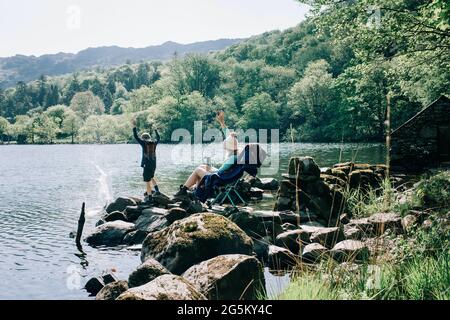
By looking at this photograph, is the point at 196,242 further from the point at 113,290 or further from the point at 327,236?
the point at 327,236

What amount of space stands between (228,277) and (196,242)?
197cm

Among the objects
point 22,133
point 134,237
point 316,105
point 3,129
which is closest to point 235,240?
point 134,237

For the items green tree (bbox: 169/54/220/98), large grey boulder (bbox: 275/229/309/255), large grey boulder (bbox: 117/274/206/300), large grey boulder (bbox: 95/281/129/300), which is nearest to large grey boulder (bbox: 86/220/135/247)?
large grey boulder (bbox: 275/229/309/255)

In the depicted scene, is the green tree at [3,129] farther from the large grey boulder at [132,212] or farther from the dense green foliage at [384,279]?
the dense green foliage at [384,279]

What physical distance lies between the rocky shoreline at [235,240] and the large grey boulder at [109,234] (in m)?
0.03

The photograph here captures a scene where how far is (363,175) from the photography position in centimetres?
1650

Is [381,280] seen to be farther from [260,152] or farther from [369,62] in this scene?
[369,62]

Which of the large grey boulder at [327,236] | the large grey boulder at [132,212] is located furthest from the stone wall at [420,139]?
the large grey boulder at [132,212]

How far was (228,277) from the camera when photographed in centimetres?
674

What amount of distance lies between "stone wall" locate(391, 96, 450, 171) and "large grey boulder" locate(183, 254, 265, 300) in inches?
522

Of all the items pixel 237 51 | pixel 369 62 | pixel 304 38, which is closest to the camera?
pixel 369 62
